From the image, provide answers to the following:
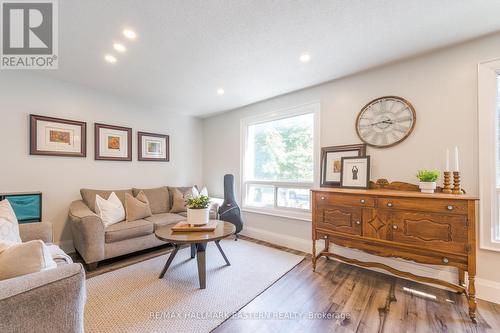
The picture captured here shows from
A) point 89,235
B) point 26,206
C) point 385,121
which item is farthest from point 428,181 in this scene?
point 26,206

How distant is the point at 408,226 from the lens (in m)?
1.92

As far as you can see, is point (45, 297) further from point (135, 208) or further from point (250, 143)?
point (250, 143)

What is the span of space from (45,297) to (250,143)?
3387 millimetres

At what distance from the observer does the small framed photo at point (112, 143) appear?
10.8ft

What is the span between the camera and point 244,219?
12.8ft

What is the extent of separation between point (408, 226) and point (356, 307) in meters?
0.87

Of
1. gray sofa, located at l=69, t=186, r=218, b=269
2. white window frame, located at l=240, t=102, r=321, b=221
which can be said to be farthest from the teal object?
white window frame, located at l=240, t=102, r=321, b=221

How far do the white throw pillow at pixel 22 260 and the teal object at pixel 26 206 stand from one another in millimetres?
1980

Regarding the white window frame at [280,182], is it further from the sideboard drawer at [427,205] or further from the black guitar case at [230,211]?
the sideboard drawer at [427,205]

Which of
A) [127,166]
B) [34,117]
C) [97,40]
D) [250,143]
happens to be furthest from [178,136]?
[97,40]

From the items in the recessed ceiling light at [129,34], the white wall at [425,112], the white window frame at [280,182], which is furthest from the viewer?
the white window frame at [280,182]

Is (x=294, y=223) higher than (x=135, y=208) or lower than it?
lower

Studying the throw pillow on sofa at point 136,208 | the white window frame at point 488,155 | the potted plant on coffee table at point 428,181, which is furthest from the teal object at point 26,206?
the white window frame at point 488,155

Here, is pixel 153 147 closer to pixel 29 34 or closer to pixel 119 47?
pixel 119 47
